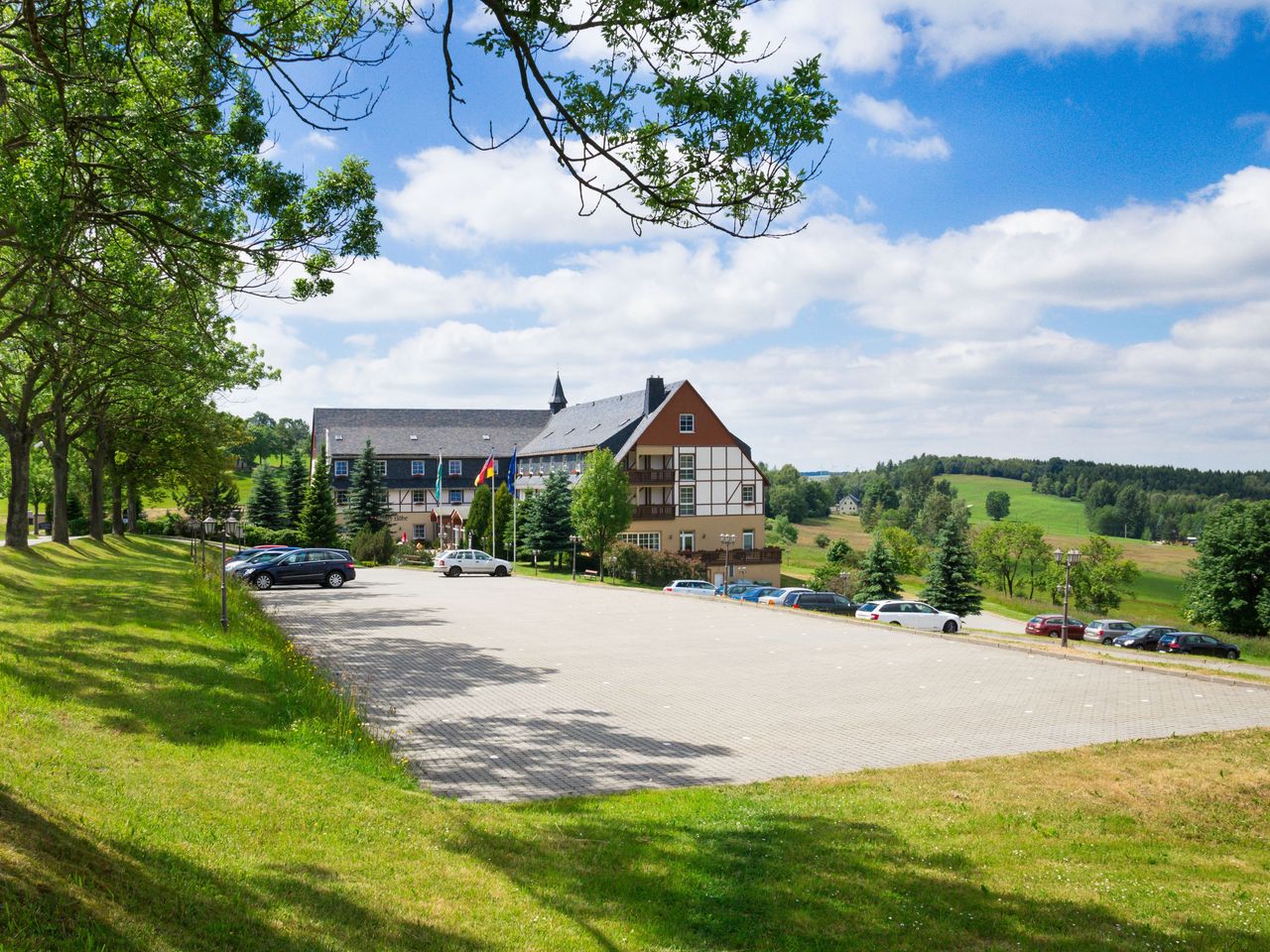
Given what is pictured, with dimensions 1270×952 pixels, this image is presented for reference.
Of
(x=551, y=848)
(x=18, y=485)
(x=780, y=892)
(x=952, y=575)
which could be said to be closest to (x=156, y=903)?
(x=551, y=848)

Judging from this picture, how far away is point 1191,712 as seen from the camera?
15133 mm

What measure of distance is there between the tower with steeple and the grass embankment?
7359 cm

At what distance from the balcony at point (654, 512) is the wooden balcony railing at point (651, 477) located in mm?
1652

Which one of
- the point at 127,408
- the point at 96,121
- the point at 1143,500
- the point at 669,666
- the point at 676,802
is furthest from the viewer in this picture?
the point at 1143,500

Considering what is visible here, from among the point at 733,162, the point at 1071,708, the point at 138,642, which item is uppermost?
the point at 733,162

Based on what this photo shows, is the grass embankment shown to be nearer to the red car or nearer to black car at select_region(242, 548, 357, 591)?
black car at select_region(242, 548, 357, 591)

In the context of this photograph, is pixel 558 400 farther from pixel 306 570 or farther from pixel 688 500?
pixel 306 570

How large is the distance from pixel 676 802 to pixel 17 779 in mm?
5757

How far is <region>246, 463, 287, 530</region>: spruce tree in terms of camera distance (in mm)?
64562

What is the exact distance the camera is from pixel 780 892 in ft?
21.9

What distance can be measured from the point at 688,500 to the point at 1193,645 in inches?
1258

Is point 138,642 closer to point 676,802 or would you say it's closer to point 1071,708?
point 676,802

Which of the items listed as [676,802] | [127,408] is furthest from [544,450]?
[676,802]

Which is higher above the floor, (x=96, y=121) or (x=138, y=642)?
(x=96, y=121)
